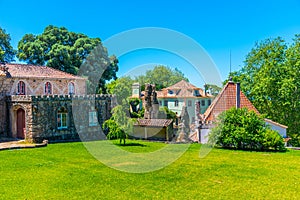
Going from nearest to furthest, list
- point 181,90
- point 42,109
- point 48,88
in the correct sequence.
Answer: point 42,109, point 48,88, point 181,90

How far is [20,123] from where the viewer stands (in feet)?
77.2

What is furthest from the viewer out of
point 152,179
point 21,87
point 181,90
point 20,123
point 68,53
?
point 181,90

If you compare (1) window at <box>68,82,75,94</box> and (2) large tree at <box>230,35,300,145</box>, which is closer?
(1) window at <box>68,82,75,94</box>

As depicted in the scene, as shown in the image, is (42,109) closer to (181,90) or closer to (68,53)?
(68,53)

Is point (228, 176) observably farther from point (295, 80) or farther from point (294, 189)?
point (295, 80)

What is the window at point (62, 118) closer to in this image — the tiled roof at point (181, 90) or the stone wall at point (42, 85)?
the stone wall at point (42, 85)

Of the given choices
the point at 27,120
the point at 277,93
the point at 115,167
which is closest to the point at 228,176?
the point at 115,167

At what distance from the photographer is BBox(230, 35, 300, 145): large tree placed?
33.1m

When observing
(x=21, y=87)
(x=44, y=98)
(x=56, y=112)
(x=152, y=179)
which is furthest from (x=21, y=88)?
(x=152, y=179)

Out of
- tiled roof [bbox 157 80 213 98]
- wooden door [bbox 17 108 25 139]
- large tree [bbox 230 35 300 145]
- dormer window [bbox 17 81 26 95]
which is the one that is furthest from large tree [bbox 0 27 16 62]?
large tree [bbox 230 35 300 145]

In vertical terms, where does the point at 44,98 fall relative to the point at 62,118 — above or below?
above

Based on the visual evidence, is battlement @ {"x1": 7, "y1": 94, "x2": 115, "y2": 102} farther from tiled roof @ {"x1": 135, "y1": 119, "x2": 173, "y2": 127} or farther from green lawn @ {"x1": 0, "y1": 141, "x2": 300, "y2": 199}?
green lawn @ {"x1": 0, "y1": 141, "x2": 300, "y2": 199}

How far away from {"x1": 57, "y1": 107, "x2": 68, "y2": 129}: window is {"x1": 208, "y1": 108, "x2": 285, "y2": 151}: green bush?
11161 mm

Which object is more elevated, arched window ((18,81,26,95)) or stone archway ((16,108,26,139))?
arched window ((18,81,26,95))
